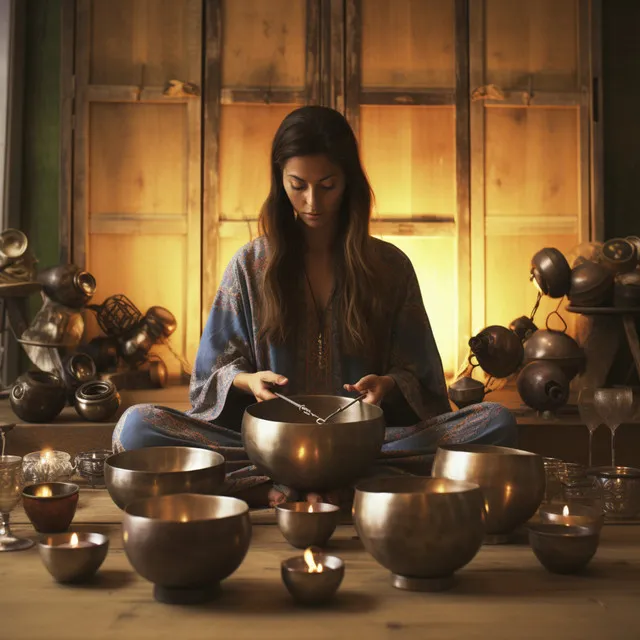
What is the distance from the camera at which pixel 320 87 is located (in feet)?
14.5

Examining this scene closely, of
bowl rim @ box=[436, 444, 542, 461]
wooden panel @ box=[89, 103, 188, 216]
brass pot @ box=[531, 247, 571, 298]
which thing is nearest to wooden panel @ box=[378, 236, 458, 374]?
brass pot @ box=[531, 247, 571, 298]

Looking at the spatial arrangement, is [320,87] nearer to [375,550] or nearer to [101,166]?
[101,166]

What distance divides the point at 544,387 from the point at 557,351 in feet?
1.00

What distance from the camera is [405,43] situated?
4438 mm

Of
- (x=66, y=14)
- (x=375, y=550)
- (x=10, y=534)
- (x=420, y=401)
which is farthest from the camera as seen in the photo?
(x=66, y=14)

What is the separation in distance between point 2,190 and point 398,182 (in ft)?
6.22

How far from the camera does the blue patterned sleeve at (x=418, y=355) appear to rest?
243 centimetres

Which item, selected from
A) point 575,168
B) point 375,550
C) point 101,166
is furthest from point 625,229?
point 375,550

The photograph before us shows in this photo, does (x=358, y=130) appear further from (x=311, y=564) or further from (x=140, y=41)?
(x=311, y=564)

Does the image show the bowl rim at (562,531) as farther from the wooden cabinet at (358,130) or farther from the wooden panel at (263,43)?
the wooden panel at (263,43)

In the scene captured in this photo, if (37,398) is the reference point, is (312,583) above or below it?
below

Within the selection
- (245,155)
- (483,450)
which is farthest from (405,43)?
(483,450)

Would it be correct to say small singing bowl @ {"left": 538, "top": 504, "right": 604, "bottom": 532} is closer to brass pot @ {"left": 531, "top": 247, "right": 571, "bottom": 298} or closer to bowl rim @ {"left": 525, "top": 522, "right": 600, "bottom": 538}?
bowl rim @ {"left": 525, "top": 522, "right": 600, "bottom": 538}

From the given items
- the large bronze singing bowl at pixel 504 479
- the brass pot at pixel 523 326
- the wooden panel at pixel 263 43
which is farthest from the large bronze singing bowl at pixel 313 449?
the wooden panel at pixel 263 43
